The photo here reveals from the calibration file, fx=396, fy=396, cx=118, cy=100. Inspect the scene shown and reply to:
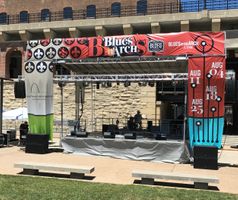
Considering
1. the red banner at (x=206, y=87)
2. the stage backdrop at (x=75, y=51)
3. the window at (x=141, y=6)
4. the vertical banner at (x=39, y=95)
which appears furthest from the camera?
the window at (x=141, y=6)

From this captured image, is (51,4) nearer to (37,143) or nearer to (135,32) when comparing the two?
(135,32)

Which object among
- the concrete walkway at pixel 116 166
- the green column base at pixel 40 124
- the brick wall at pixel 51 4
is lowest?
the concrete walkway at pixel 116 166

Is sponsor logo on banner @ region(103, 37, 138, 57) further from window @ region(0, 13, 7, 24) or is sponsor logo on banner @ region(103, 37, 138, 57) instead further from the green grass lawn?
window @ region(0, 13, 7, 24)

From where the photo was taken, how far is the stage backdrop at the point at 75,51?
1564 cm

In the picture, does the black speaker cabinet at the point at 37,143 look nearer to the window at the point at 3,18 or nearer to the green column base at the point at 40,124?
the green column base at the point at 40,124

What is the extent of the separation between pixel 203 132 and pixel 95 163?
4165 millimetres

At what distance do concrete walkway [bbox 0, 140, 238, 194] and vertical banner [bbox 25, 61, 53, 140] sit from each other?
4.35 feet

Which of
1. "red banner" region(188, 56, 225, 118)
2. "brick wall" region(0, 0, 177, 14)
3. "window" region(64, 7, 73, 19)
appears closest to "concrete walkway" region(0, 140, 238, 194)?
"red banner" region(188, 56, 225, 118)

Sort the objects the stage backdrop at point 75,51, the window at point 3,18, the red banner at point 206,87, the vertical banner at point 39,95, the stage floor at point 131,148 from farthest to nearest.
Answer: the window at point 3,18 → the vertical banner at point 39,95 → the stage backdrop at point 75,51 → the stage floor at point 131,148 → the red banner at point 206,87

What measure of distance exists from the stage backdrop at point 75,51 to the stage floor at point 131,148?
1.58 m

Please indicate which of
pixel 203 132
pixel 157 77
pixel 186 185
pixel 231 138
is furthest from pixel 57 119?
pixel 186 185

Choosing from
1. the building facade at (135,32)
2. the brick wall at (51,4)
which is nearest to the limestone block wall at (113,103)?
the building facade at (135,32)

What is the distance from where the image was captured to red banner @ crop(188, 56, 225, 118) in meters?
14.5

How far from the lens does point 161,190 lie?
9688 mm
